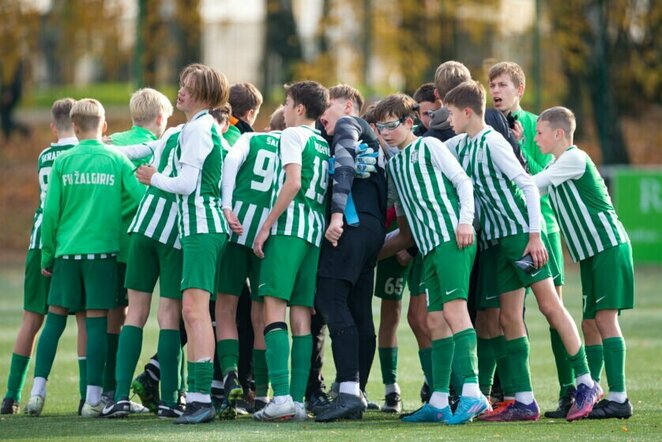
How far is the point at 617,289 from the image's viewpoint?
712 centimetres

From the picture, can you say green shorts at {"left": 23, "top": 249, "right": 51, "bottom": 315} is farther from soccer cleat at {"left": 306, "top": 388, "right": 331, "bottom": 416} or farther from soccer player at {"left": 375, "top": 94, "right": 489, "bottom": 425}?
soccer player at {"left": 375, "top": 94, "right": 489, "bottom": 425}

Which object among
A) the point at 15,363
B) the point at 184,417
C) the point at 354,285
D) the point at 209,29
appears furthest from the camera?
the point at 209,29

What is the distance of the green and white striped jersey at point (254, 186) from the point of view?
7312 mm

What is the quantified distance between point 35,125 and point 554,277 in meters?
21.5

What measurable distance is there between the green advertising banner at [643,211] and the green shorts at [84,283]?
44.4ft

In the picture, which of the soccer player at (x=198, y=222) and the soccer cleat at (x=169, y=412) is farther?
the soccer cleat at (x=169, y=412)

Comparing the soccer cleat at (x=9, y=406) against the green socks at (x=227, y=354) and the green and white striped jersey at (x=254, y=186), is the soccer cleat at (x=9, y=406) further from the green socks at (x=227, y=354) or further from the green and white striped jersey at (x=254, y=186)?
the green and white striped jersey at (x=254, y=186)

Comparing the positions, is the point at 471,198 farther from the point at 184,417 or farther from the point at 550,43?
the point at 550,43

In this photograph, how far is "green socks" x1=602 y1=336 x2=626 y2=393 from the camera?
278 inches

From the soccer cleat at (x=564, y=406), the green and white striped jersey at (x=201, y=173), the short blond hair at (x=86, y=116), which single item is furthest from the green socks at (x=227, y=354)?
the soccer cleat at (x=564, y=406)

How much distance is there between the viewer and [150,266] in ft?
24.0

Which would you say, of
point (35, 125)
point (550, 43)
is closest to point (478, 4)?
point (550, 43)

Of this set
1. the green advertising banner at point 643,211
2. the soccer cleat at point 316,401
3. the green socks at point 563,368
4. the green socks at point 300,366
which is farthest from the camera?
the green advertising banner at point 643,211

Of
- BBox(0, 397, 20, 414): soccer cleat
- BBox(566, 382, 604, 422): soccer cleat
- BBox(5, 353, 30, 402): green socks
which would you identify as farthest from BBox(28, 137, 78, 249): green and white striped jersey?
BBox(566, 382, 604, 422): soccer cleat
